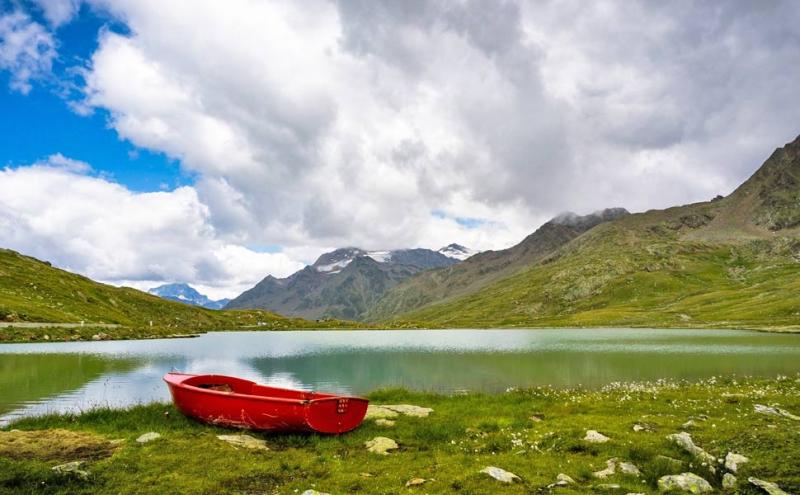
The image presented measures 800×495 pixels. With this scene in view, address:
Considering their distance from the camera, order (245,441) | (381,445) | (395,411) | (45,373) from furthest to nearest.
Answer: (45,373) < (395,411) < (245,441) < (381,445)

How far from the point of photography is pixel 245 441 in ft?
66.5

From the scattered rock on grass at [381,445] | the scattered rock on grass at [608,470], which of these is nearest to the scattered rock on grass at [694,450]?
the scattered rock on grass at [608,470]

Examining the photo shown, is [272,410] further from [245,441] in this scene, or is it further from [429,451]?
[429,451]

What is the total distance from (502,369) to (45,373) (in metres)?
49.9

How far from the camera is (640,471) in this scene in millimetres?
14508

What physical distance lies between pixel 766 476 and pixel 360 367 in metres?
54.7

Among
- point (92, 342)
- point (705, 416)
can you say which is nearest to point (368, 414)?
→ point (705, 416)

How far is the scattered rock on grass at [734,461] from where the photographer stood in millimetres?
13327

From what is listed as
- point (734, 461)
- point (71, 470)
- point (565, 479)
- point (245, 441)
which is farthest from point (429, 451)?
point (71, 470)

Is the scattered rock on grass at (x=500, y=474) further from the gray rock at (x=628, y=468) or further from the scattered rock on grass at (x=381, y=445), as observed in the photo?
the scattered rock on grass at (x=381, y=445)

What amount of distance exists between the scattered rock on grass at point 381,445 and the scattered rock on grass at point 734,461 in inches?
442

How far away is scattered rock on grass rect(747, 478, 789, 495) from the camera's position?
1113 centimetres

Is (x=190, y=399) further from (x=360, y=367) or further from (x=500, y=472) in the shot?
(x=360, y=367)

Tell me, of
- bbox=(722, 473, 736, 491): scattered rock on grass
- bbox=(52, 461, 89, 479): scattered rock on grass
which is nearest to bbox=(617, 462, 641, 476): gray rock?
bbox=(722, 473, 736, 491): scattered rock on grass
